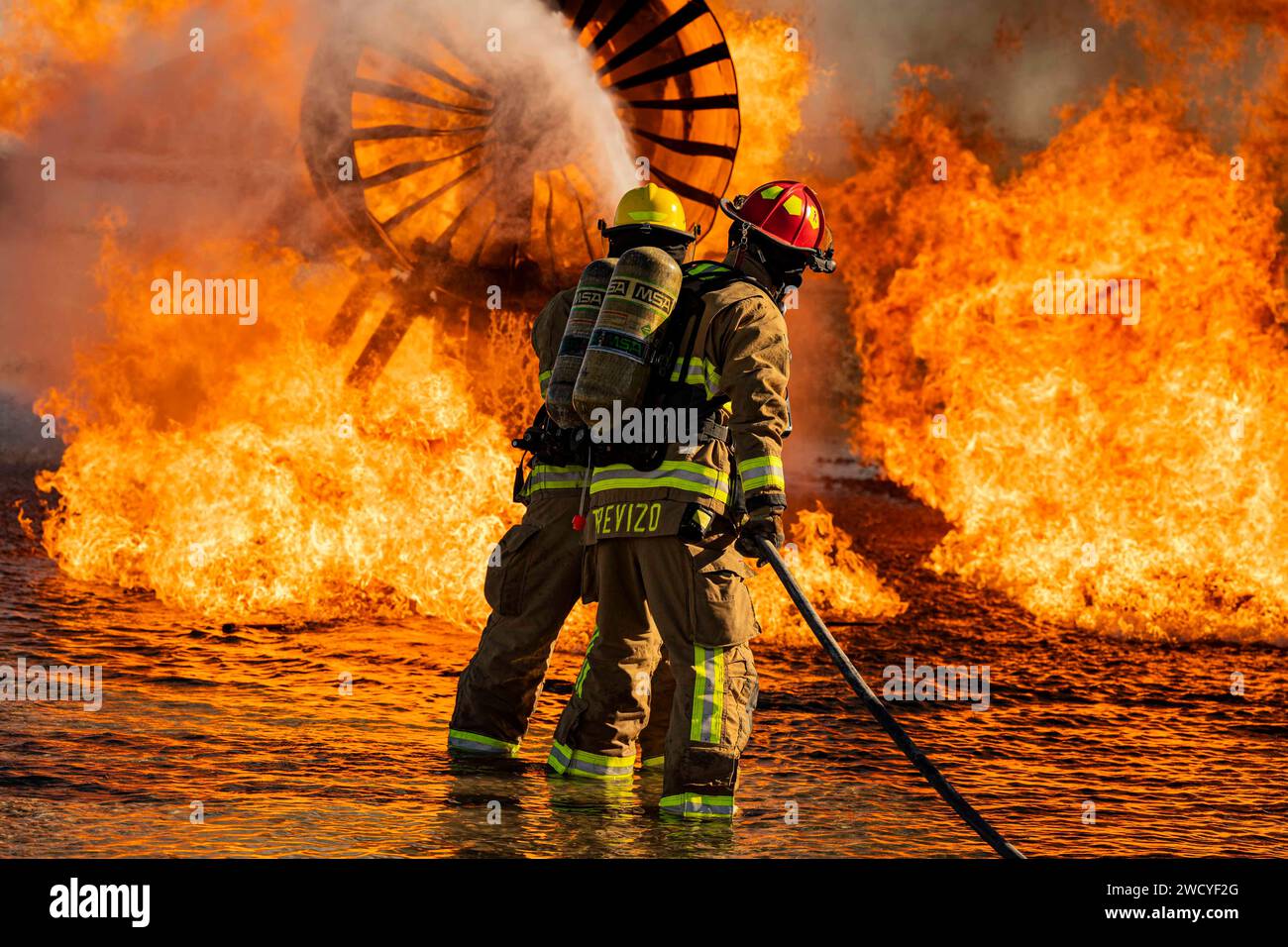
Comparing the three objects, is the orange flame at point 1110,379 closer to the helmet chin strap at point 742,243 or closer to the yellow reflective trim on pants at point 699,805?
the helmet chin strap at point 742,243

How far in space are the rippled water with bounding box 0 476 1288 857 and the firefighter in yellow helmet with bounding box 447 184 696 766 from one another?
248 mm

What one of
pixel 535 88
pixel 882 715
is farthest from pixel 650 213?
pixel 535 88

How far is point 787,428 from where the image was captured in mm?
5121

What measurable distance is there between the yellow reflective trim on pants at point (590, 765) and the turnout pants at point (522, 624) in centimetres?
34

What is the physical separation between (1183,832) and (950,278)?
24.8 feet

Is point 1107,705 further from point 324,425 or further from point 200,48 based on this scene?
point 200,48

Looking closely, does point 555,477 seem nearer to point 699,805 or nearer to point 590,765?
point 590,765

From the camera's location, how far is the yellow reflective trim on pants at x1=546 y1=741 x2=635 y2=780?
571cm

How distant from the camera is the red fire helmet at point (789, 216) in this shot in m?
5.57

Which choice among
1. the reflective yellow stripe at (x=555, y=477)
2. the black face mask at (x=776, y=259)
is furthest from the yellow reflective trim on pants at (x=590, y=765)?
the black face mask at (x=776, y=259)

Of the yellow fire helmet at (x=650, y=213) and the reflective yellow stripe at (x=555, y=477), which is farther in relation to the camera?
the reflective yellow stripe at (x=555, y=477)

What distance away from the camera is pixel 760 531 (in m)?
5.04

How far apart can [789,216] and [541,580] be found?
6.18 ft

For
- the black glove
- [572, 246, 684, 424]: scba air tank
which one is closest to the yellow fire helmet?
[572, 246, 684, 424]: scba air tank
